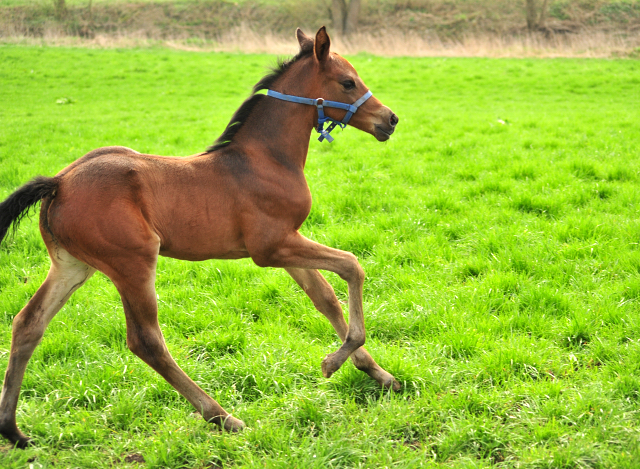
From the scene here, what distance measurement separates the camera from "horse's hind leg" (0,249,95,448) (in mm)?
3088

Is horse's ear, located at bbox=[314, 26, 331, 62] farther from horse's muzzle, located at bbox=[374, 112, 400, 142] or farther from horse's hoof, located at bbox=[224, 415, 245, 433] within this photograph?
horse's hoof, located at bbox=[224, 415, 245, 433]

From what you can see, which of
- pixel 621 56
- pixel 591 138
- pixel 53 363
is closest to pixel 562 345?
pixel 53 363

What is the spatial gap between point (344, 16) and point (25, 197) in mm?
35651

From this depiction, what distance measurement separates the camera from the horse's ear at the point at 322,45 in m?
3.37

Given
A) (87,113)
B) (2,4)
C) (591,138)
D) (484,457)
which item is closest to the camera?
(484,457)

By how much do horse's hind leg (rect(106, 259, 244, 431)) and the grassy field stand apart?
0.12m

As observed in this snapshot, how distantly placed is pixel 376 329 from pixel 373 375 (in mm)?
729

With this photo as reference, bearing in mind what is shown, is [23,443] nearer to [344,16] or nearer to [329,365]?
[329,365]

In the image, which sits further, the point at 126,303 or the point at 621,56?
the point at 621,56

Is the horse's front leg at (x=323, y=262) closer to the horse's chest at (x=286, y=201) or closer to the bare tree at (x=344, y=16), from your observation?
the horse's chest at (x=286, y=201)

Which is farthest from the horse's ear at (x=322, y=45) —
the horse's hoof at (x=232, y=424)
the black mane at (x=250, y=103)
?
the horse's hoof at (x=232, y=424)

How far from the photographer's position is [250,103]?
11.9 feet

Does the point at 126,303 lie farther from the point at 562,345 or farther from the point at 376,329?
the point at 562,345

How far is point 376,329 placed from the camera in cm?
426
